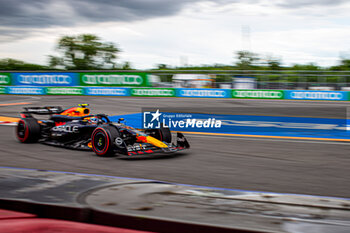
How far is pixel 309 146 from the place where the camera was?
865 cm

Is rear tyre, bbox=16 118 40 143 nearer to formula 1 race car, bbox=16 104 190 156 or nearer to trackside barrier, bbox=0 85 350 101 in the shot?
formula 1 race car, bbox=16 104 190 156

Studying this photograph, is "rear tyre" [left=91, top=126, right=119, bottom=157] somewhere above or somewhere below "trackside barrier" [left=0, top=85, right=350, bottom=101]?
below

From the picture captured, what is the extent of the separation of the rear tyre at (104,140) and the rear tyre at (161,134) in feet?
3.29

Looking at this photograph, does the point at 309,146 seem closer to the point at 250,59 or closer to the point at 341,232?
the point at 341,232

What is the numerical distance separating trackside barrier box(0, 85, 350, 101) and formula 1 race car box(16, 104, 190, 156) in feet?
50.9

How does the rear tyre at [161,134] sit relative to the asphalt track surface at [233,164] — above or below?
above

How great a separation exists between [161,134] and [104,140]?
1.30m

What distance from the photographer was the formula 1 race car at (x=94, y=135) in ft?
23.2

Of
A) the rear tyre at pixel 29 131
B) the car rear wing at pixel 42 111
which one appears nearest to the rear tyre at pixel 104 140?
the rear tyre at pixel 29 131

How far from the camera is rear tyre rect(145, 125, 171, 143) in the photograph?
309 inches

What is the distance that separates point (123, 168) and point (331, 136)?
6.63 m

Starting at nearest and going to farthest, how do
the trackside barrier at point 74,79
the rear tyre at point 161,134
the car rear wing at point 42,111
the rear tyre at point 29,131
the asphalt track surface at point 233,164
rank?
the asphalt track surface at point 233,164 → the rear tyre at point 161,134 → the rear tyre at point 29,131 → the car rear wing at point 42,111 → the trackside barrier at point 74,79

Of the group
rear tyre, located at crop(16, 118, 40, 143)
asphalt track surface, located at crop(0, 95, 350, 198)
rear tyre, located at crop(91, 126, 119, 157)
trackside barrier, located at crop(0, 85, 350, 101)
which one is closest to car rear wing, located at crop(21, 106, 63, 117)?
rear tyre, located at crop(16, 118, 40, 143)

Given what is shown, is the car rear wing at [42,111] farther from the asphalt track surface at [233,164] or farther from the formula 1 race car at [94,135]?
the asphalt track surface at [233,164]
